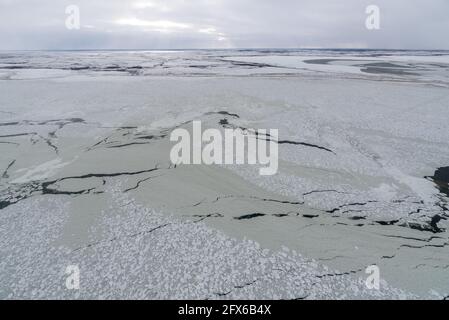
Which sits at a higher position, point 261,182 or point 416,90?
point 416,90

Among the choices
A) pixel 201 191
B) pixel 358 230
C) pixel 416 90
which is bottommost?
pixel 358 230

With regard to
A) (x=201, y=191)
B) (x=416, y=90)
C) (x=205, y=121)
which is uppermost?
(x=416, y=90)

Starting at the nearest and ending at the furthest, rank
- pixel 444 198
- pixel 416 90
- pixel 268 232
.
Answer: pixel 268 232
pixel 444 198
pixel 416 90
